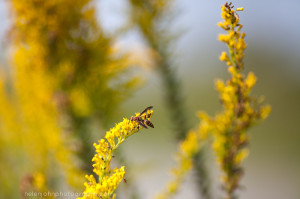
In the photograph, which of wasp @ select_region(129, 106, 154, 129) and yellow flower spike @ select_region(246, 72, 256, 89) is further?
yellow flower spike @ select_region(246, 72, 256, 89)

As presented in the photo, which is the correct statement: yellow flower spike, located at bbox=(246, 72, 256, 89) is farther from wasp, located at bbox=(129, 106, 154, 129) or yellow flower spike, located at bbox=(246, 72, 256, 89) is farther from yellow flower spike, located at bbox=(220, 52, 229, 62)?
wasp, located at bbox=(129, 106, 154, 129)

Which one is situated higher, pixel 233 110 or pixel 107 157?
pixel 233 110

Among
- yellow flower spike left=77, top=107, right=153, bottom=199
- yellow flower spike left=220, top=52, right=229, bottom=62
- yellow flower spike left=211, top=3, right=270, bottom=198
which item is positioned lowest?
yellow flower spike left=77, top=107, right=153, bottom=199

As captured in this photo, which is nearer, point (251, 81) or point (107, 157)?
point (107, 157)

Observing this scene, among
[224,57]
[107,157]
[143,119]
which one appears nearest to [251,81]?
[224,57]

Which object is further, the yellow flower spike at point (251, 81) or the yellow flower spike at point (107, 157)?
the yellow flower spike at point (251, 81)

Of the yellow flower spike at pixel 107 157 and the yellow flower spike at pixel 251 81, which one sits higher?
the yellow flower spike at pixel 251 81

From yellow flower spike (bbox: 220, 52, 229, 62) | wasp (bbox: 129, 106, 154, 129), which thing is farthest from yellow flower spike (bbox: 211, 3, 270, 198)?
wasp (bbox: 129, 106, 154, 129)

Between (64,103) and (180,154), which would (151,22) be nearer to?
(64,103)

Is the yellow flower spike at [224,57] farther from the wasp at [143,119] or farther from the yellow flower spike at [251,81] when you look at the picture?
the wasp at [143,119]

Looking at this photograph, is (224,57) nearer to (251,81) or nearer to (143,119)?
(251,81)

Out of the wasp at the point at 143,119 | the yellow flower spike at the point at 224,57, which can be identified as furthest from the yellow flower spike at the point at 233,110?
the wasp at the point at 143,119
